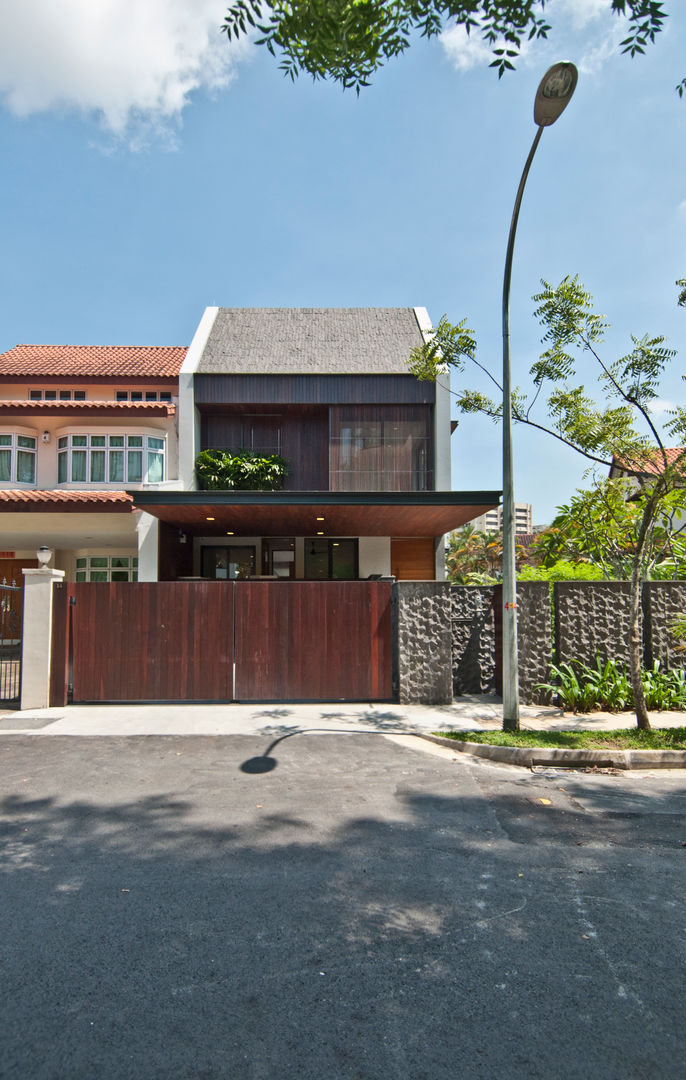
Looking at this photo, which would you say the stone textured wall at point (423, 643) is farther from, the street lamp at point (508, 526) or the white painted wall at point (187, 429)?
the white painted wall at point (187, 429)

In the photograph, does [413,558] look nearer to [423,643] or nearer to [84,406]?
[423,643]

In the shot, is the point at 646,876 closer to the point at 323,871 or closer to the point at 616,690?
the point at 323,871

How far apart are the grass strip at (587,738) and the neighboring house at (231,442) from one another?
857 cm

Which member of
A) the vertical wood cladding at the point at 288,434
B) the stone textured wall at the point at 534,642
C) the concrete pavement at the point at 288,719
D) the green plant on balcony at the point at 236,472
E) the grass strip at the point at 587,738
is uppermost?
the vertical wood cladding at the point at 288,434

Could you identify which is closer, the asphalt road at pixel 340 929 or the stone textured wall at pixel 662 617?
the asphalt road at pixel 340 929

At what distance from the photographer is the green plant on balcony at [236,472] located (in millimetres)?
17516

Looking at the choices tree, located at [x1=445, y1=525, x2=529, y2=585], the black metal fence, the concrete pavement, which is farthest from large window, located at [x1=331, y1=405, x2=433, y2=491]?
tree, located at [x1=445, y1=525, x2=529, y2=585]

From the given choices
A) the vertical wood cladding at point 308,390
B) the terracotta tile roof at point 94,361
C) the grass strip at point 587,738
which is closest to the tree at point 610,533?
the grass strip at point 587,738

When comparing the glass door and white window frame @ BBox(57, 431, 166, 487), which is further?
the glass door

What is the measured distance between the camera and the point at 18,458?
18641mm

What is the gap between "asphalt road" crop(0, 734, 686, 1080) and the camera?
2639 millimetres

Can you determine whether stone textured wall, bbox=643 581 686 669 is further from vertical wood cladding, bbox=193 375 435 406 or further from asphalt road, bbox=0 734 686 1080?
vertical wood cladding, bbox=193 375 435 406

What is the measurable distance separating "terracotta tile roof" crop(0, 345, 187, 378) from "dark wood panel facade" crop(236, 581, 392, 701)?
36.0 ft

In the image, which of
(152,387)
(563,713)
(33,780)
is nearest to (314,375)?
(152,387)
